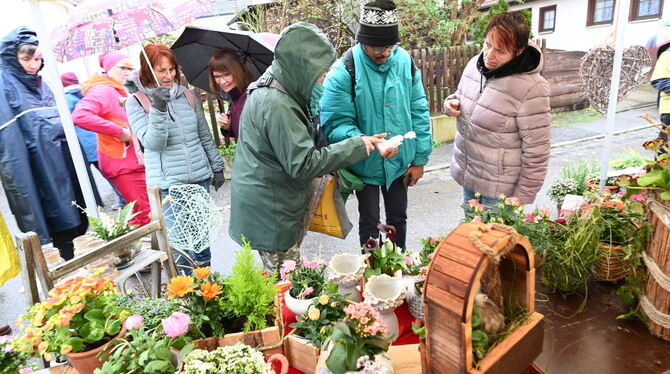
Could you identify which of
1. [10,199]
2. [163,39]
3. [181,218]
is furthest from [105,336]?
[163,39]

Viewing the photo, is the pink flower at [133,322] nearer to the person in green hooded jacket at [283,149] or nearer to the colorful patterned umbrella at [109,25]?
the person in green hooded jacket at [283,149]

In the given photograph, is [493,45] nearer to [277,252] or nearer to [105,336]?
[277,252]

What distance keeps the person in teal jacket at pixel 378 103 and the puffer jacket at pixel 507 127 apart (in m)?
0.30

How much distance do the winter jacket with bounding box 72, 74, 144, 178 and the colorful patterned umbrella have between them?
2.27 feet

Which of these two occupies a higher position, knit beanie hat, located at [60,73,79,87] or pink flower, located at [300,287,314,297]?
A: knit beanie hat, located at [60,73,79,87]

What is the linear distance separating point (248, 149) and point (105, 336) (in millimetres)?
979

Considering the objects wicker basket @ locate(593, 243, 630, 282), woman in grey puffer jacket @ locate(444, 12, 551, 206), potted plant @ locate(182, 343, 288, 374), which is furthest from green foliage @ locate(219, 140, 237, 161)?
wicker basket @ locate(593, 243, 630, 282)

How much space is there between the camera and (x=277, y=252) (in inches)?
84.9

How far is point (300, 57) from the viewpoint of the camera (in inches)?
68.4

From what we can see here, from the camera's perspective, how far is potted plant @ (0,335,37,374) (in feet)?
4.06

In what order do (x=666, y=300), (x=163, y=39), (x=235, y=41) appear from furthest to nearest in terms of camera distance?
(x=163, y=39) → (x=235, y=41) → (x=666, y=300)

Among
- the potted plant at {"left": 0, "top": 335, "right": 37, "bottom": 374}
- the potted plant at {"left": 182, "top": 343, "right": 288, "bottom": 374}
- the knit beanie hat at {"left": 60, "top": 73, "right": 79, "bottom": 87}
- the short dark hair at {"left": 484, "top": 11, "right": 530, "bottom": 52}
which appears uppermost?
the short dark hair at {"left": 484, "top": 11, "right": 530, "bottom": 52}

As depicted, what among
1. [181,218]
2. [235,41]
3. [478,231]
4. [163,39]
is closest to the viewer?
[478,231]

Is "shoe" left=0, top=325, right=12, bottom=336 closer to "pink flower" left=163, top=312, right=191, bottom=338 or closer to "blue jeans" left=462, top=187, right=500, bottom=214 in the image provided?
"pink flower" left=163, top=312, right=191, bottom=338
